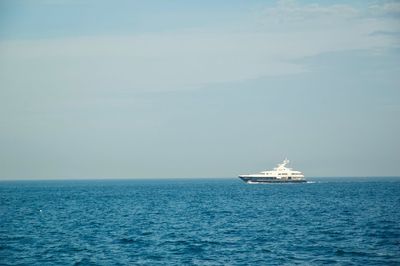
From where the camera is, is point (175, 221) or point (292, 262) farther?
point (175, 221)

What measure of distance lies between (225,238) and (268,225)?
1201cm

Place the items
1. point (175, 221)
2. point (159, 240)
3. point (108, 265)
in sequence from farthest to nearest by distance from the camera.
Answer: point (175, 221) → point (159, 240) → point (108, 265)

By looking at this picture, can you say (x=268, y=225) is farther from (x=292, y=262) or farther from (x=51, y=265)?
(x=51, y=265)

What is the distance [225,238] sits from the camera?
5053 centimetres

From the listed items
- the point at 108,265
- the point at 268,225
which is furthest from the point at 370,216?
the point at 108,265

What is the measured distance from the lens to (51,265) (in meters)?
38.4

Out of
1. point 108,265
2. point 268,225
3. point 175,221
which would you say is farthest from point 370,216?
point 108,265

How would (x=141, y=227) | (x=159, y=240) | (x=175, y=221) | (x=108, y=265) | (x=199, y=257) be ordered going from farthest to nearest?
(x=175, y=221) → (x=141, y=227) → (x=159, y=240) → (x=199, y=257) → (x=108, y=265)

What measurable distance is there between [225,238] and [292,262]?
12.8m

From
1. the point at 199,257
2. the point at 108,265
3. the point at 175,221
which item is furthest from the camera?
the point at 175,221

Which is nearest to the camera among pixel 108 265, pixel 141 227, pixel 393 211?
pixel 108 265

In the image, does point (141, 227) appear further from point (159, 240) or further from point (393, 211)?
point (393, 211)

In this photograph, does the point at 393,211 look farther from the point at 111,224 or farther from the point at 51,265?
the point at 51,265

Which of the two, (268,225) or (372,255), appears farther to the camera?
(268,225)
